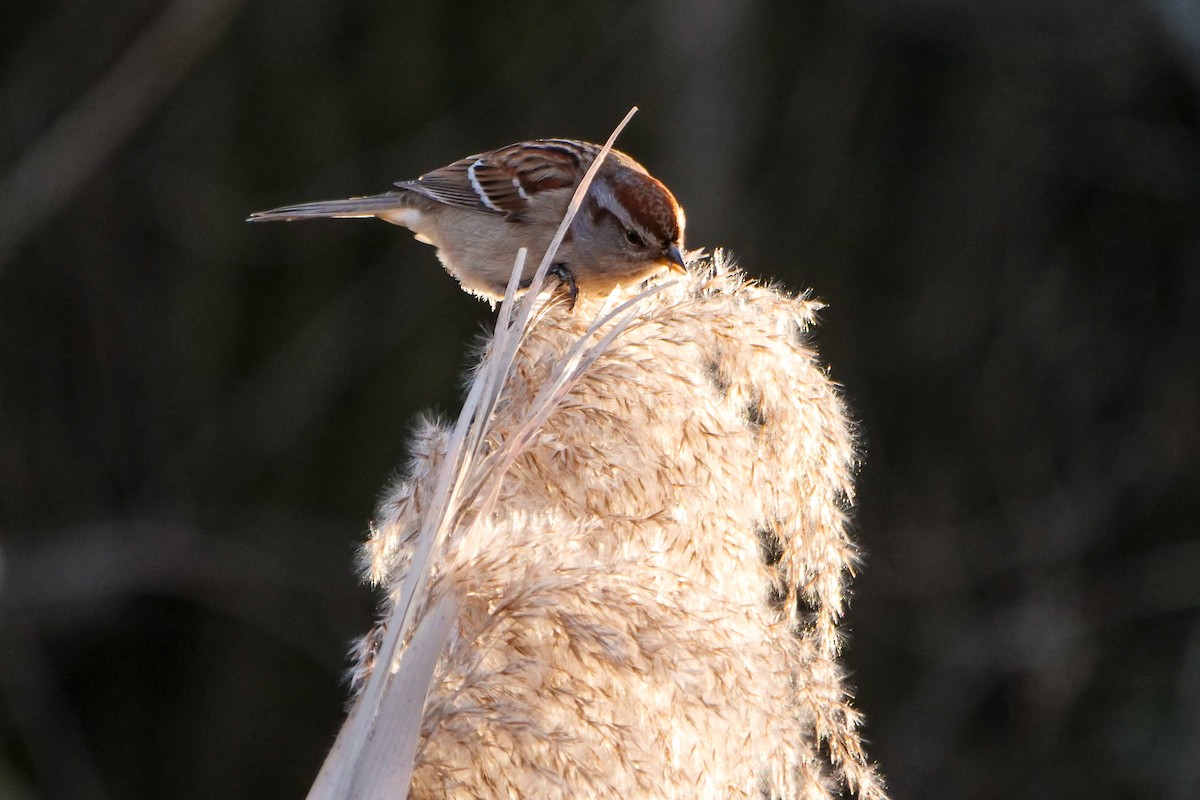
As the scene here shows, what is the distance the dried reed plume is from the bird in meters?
0.75

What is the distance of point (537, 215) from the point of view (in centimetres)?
312

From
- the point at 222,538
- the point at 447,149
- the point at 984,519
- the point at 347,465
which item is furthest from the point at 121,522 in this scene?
the point at 984,519

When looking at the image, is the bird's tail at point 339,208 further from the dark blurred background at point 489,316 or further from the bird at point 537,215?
the dark blurred background at point 489,316

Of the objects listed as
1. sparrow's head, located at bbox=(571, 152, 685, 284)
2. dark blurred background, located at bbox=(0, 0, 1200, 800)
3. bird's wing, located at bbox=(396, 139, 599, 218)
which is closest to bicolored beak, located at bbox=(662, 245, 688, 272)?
sparrow's head, located at bbox=(571, 152, 685, 284)

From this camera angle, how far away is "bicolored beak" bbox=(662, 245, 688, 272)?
2.76 metres

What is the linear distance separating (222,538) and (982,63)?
4.02 meters

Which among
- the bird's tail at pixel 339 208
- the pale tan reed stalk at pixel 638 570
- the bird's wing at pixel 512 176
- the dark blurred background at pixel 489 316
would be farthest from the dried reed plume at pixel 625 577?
the dark blurred background at pixel 489 316

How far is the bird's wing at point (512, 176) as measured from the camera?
3.17 m

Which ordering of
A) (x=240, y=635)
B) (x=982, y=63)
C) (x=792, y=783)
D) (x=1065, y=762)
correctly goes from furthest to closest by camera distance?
(x=240, y=635) → (x=982, y=63) → (x=1065, y=762) → (x=792, y=783)

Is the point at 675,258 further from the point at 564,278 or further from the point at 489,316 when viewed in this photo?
the point at 489,316

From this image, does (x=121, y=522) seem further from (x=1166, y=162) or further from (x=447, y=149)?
(x=1166, y=162)

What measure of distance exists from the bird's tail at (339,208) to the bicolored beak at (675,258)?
100 centimetres

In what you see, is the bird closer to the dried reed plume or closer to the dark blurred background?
the dried reed plume

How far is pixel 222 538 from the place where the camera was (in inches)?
240
